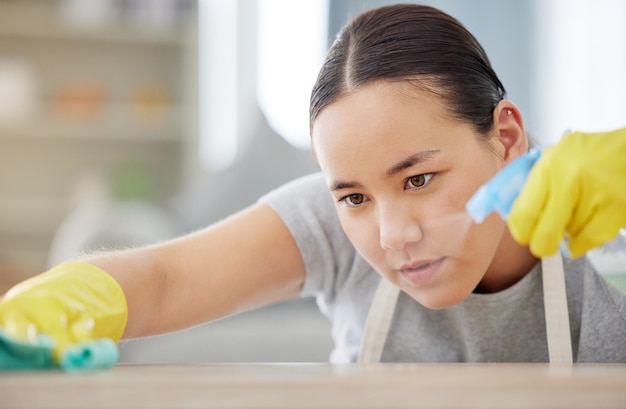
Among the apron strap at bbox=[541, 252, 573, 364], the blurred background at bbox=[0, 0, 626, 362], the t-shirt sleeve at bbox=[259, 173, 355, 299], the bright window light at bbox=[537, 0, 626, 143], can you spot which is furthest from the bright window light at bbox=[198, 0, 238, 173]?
the apron strap at bbox=[541, 252, 573, 364]

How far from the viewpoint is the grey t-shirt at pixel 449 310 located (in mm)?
1125

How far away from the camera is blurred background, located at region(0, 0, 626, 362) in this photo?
370 centimetres

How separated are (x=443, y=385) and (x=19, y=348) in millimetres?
338

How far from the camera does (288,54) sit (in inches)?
153

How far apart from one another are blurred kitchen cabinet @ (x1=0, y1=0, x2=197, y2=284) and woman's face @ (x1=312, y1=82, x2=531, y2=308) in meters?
3.06

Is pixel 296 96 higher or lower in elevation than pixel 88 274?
lower

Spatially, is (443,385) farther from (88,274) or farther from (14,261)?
(14,261)

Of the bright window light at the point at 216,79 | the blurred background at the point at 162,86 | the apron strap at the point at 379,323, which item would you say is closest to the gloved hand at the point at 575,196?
the apron strap at the point at 379,323

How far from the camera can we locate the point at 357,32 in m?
1.04

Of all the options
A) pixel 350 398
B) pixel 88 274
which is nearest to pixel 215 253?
pixel 88 274

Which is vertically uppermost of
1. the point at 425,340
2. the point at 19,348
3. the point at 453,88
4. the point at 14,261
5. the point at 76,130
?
the point at 453,88

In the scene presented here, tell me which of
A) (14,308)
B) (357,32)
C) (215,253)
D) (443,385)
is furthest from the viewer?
(215,253)

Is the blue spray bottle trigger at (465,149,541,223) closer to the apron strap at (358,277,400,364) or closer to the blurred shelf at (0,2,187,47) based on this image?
the apron strap at (358,277,400,364)

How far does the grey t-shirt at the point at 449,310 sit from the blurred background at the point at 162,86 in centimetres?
231
